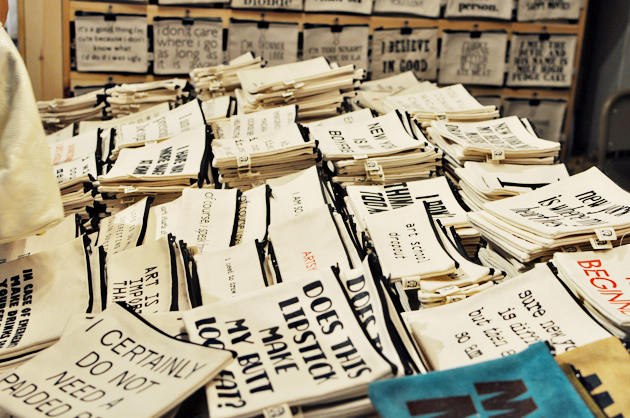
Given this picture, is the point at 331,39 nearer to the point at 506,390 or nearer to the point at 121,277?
the point at 121,277

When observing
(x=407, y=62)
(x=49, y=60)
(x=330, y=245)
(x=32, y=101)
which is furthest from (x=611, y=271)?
(x=49, y=60)

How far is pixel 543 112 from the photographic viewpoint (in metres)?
4.13

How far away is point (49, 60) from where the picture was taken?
3.58 meters

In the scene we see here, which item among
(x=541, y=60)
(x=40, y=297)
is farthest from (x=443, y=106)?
(x=40, y=297)

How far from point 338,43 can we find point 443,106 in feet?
4.35

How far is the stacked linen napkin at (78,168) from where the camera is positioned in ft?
6.90

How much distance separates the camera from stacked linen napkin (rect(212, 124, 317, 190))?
213 cm

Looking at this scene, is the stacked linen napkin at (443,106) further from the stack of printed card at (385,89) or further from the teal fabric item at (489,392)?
the teal fabric item at (489,392)

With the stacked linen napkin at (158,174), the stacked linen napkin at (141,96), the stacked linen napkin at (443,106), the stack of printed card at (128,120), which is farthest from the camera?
the stacked linen napkin at (141,96)

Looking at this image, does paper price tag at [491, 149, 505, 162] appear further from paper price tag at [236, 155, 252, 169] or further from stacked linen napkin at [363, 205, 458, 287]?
paper price tag at [236, 155, 252, 169]

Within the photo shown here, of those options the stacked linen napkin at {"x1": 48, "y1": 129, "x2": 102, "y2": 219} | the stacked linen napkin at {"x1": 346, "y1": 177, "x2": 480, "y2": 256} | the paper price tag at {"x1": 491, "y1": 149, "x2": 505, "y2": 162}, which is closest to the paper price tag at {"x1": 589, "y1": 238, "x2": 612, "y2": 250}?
the stacked linen napkin at {"x1": 346, "y1": 177, "x2": 480, "y2": 256}

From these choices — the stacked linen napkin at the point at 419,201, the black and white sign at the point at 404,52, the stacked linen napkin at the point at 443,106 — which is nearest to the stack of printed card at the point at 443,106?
the stacked linen napkin at the point at 443,106

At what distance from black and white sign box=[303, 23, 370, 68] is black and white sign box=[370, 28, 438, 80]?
100 mm

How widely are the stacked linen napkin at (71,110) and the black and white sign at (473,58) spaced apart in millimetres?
2557
